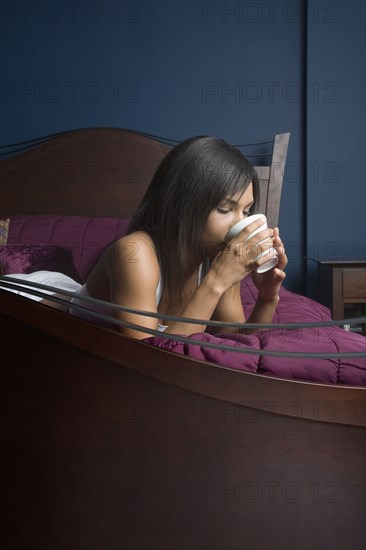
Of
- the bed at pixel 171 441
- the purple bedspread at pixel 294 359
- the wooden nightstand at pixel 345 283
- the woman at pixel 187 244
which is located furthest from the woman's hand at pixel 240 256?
the wooden nightstand at pixel 345 283

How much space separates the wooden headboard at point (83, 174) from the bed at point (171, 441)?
225cm

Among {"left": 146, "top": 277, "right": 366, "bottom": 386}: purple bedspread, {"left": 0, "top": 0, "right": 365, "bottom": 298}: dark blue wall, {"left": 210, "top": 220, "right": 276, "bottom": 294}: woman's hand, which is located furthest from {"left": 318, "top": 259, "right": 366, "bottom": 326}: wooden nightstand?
{"left": 146, "top": 277, "right": 366, "bottom": 386}: purple bedspread

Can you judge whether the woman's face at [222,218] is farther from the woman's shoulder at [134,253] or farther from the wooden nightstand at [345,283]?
the wooden nightstand at [345,283]

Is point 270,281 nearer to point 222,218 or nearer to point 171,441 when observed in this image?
point 222,218

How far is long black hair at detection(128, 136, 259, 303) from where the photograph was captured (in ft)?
4.25

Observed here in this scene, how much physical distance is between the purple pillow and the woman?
93 cm

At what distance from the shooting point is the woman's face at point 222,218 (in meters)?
1.30

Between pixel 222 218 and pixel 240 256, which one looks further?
pixel 222 218

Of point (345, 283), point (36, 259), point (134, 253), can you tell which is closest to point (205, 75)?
point (345, 283)

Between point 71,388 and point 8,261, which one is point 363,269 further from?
point 71,388

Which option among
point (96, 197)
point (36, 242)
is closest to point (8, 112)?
point (96, 197)

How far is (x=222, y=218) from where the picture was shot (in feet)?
4.31

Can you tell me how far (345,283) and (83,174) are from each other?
1.39 metres

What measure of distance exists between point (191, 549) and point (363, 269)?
2203mm
